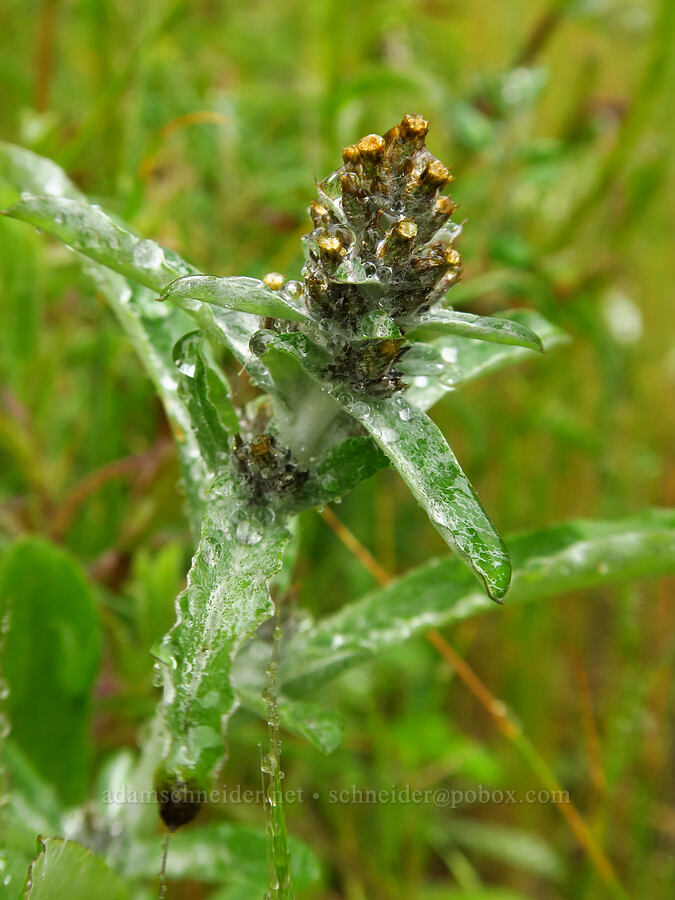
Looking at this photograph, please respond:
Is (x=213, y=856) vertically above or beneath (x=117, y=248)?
beneath

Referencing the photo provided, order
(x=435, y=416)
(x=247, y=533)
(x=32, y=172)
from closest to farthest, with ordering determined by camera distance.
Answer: (x=247, y=533) → (x=32, y=172) → (x=435, y=416)

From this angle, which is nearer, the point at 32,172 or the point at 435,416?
the point at 32,172

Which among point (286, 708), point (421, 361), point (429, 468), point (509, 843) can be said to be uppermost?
point (421, 361)

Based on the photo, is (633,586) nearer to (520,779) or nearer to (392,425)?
(520,779)

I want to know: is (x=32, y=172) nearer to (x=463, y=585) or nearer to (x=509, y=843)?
(x=463, y=585)

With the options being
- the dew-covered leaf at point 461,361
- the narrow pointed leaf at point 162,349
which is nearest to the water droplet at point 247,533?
the narrow pointed leaf at point 162,349

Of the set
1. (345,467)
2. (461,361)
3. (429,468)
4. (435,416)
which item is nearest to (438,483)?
(429,468)

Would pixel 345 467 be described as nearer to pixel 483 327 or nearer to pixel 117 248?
pixel 483 327

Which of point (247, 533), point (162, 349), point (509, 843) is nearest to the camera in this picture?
point (247, 533)
